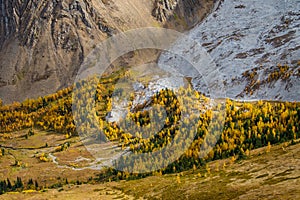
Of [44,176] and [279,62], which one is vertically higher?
[279,62]

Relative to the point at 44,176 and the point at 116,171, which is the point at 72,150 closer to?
the point at 44,176

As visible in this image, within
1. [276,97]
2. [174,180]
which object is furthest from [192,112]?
[174,180]

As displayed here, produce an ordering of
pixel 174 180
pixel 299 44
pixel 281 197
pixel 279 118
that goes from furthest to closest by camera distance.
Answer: pixel 299 44 < pixel 279 118 < pixel 174 180 < pixel 281 197

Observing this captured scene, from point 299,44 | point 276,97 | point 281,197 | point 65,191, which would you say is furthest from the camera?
point 299,44

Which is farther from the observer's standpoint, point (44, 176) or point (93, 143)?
point (93, 143)

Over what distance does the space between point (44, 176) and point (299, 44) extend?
139 metres

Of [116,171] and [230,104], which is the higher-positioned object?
[230,104]

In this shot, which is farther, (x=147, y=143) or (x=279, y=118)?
(x=147, y=143)

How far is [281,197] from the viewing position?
190 ft

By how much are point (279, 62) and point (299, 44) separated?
1778cm

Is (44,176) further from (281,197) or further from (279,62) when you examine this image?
(279,62)

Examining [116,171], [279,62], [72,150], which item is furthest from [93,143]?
[279,62]

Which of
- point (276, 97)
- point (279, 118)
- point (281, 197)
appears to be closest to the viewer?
point (281, 197)

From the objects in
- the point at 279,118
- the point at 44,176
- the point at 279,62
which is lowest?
the point at 44,176
